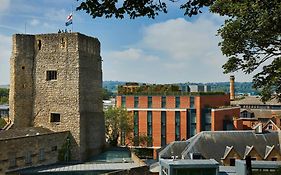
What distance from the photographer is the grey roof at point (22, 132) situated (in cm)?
2638

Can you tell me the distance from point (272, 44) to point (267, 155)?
932 inches

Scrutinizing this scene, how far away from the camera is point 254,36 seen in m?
14.4

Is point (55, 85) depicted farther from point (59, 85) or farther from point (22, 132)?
point (22, 132)

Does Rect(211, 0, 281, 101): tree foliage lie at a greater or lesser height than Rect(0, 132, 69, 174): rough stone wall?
greater

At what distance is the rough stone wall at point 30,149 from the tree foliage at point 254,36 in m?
14.3

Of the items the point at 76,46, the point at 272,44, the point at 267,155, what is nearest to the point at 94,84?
the point at 76,46

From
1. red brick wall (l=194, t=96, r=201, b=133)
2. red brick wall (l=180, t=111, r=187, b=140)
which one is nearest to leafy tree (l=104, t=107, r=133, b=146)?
red brick wall (l=180, t=111, r=187, b=140)

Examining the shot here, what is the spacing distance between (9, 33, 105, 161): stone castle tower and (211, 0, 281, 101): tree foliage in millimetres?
15808

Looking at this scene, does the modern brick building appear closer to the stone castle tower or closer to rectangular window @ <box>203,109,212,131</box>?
rectangular window @ <box>203,109,212,131</box>

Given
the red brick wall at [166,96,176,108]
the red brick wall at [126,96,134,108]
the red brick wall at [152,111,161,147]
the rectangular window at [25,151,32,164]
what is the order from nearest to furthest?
the rectangular window at [25,151,32,164], the red brick wall at [166,96,176,108], the red brick wall at [152,111,161,147], the red brick wall at [126,96,134,108]

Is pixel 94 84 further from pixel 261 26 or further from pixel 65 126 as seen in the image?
pixel 261 26

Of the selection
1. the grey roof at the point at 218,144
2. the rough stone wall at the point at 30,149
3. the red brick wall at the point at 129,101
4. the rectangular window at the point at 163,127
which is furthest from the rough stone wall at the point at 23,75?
the rectangular window at the point at 163,127

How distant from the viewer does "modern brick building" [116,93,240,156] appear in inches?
2295

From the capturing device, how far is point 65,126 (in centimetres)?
2992
